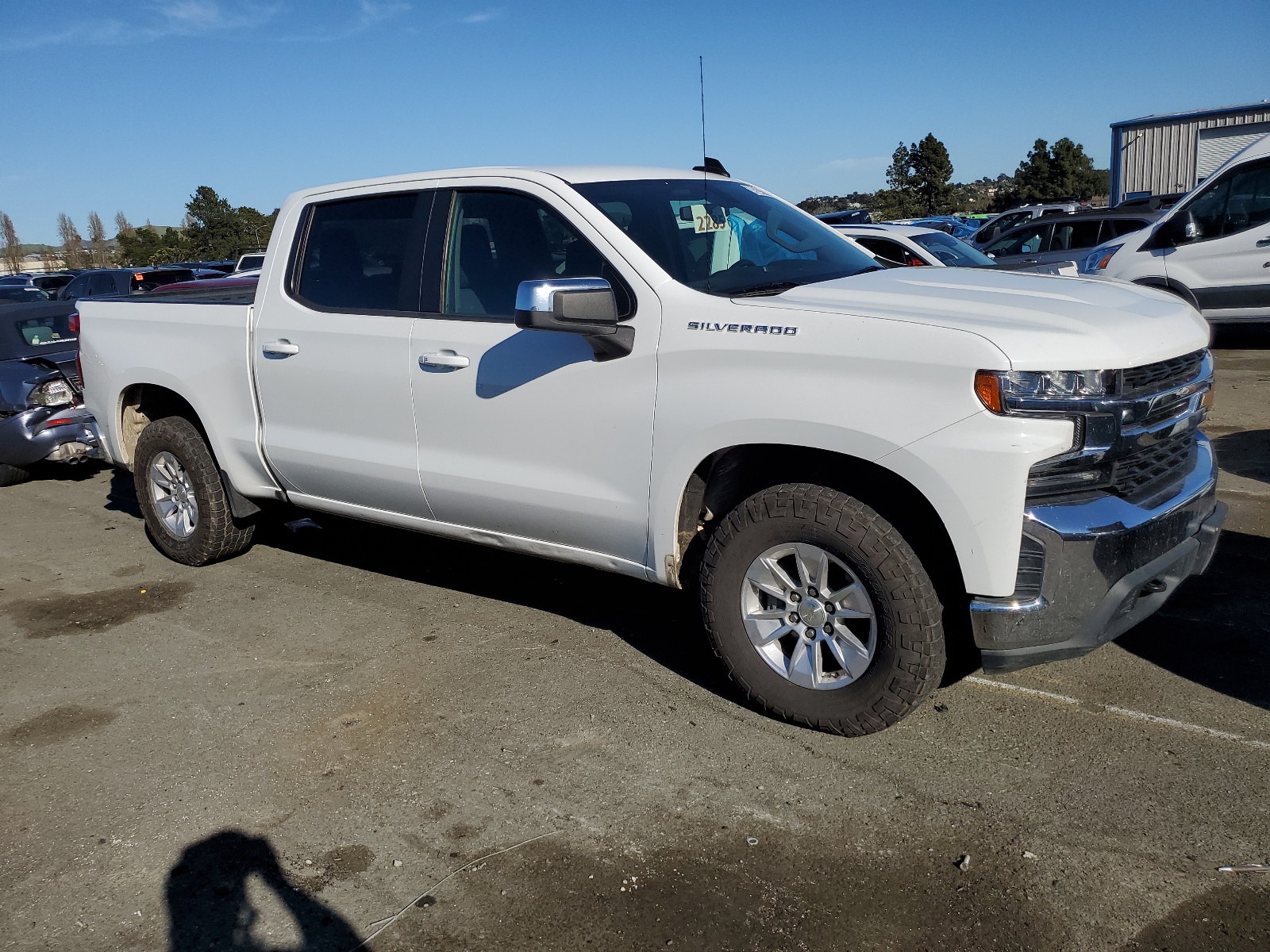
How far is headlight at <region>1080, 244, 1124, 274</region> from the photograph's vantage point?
1244 cm

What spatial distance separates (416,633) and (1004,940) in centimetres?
Answer: 297

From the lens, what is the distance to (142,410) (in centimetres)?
627

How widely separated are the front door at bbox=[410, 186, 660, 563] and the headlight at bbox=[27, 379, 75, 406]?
5.25 meters

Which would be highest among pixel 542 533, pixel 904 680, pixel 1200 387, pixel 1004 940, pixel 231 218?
pixel 231 218

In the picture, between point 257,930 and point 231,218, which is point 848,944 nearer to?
point 257,930

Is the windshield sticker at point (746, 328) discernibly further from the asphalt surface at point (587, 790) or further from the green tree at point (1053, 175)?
the green tree at point (1053, 175)

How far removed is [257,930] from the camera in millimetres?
2893

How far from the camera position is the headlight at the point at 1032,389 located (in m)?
3.12

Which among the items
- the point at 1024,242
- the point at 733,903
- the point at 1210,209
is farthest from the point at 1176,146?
the point at 733,903

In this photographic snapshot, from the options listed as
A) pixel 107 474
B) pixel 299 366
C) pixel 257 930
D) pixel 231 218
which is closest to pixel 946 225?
pixel 107 474

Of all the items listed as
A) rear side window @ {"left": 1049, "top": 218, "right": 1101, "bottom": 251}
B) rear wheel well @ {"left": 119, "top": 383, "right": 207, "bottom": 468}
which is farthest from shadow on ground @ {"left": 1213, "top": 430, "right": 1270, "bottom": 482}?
rear side window @ {"left": 1049, "top": 218, "right": 1101, "bottom": 251}

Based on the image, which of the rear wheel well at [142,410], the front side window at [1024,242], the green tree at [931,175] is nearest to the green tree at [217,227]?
the green tree at [931,175]

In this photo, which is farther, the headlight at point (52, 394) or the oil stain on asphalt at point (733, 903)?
the headlight at point (52, 394)

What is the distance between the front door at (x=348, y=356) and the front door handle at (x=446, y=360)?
0.13 meters
